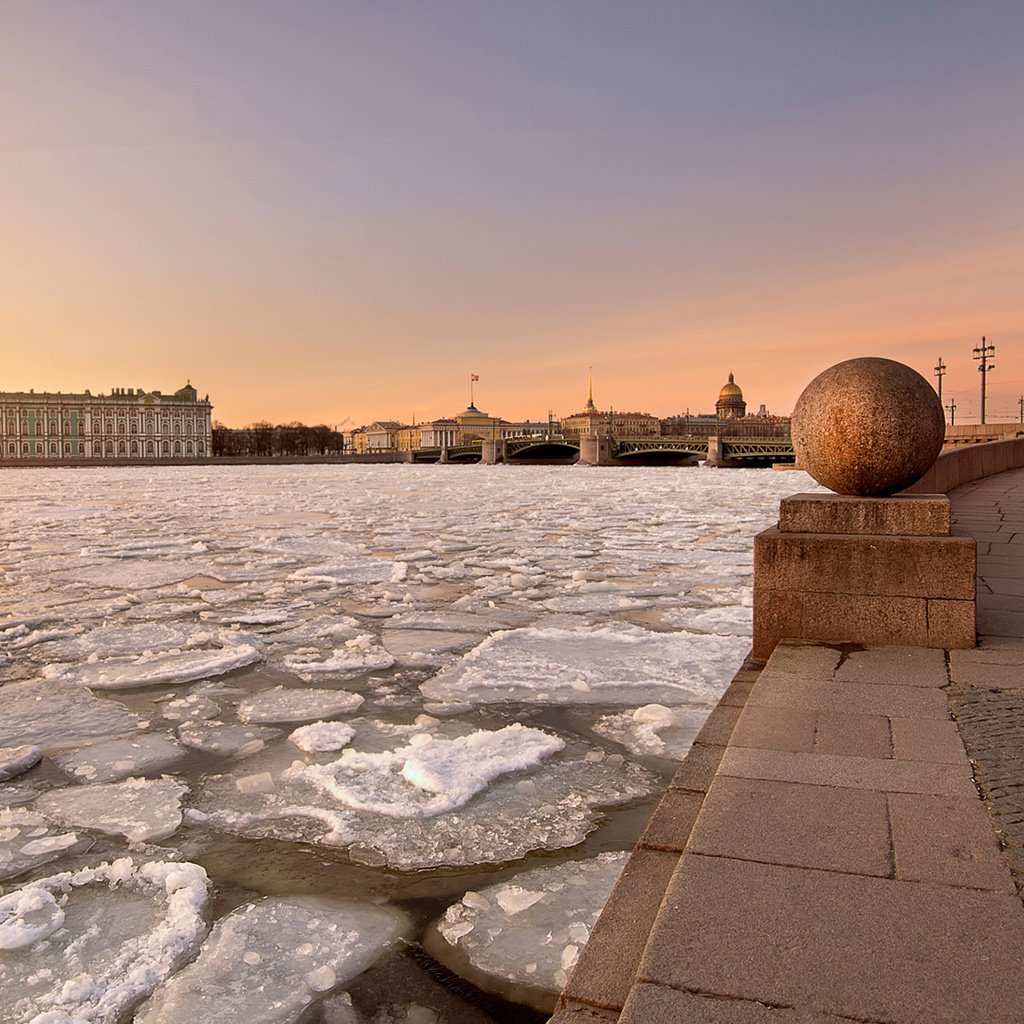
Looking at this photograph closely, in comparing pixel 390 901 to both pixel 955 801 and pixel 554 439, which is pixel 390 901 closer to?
pixel 955 801

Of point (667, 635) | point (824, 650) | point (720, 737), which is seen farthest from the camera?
point (667, 635)

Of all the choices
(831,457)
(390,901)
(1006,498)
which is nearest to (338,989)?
(390,901)

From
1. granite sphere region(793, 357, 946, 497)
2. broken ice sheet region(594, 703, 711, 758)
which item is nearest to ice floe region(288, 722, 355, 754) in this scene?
broken ice sheet region(594, 703, 711, 758)

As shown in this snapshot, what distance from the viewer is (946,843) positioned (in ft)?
6.35

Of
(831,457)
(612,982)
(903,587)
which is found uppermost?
(831,457)

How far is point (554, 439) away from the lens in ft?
238

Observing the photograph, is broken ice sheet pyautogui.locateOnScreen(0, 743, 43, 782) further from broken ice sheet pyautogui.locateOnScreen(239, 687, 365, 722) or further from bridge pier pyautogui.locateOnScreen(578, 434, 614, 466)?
bridge pier pyautogui.locateOnScreen(578, 434, 614, 466)

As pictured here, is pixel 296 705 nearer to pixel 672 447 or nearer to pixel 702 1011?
pixel 702 1011

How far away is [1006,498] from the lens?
39.9 ft

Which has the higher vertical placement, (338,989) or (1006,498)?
(1006,498)

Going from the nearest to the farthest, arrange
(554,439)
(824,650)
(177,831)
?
(177,831) → (824,650) → (554,439)

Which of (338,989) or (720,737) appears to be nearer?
(338,989)

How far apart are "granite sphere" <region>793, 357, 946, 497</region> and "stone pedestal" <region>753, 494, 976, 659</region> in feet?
0.60

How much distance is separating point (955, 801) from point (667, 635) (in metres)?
2.99
